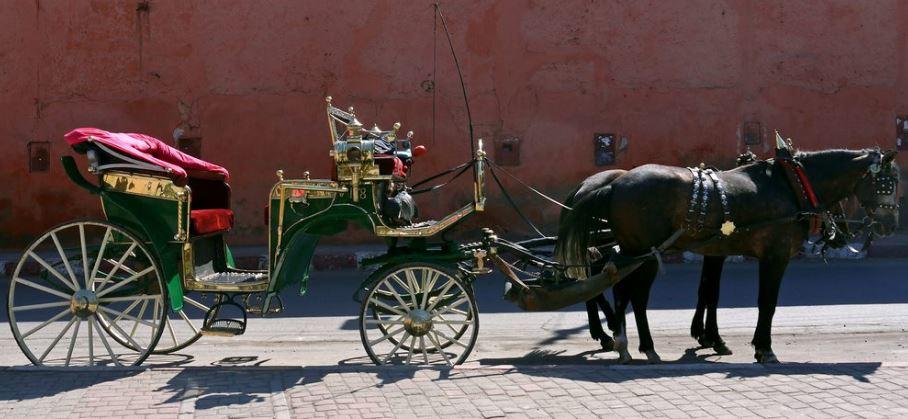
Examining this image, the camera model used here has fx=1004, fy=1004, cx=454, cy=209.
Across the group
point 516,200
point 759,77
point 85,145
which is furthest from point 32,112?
point 759,77

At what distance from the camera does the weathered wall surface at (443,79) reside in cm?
1302

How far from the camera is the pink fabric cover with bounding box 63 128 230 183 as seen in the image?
607cm

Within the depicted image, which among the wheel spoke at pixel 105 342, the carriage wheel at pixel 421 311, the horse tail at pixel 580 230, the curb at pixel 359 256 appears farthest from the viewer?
the curb at pixel 359 256

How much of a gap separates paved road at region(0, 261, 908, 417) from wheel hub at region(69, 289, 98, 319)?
1.56 feet

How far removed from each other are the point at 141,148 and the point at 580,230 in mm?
2883

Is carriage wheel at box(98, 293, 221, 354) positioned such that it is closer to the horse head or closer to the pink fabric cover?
the pink fabric cover

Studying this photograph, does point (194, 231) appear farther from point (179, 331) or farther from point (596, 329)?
point (596, 329)

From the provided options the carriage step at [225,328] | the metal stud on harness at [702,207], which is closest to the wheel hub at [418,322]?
the carriage step at [225,328]

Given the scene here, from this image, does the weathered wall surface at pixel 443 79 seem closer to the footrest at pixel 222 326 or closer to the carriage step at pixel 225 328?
the footrest at pixel 222 326

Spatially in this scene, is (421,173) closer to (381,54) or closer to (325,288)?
(381,54)

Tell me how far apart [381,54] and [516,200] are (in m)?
2.61

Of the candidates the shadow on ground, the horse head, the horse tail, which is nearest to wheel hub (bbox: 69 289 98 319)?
the shadow on ground

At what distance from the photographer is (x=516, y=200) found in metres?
13.2

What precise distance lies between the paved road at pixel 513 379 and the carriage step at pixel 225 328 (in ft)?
0.70
